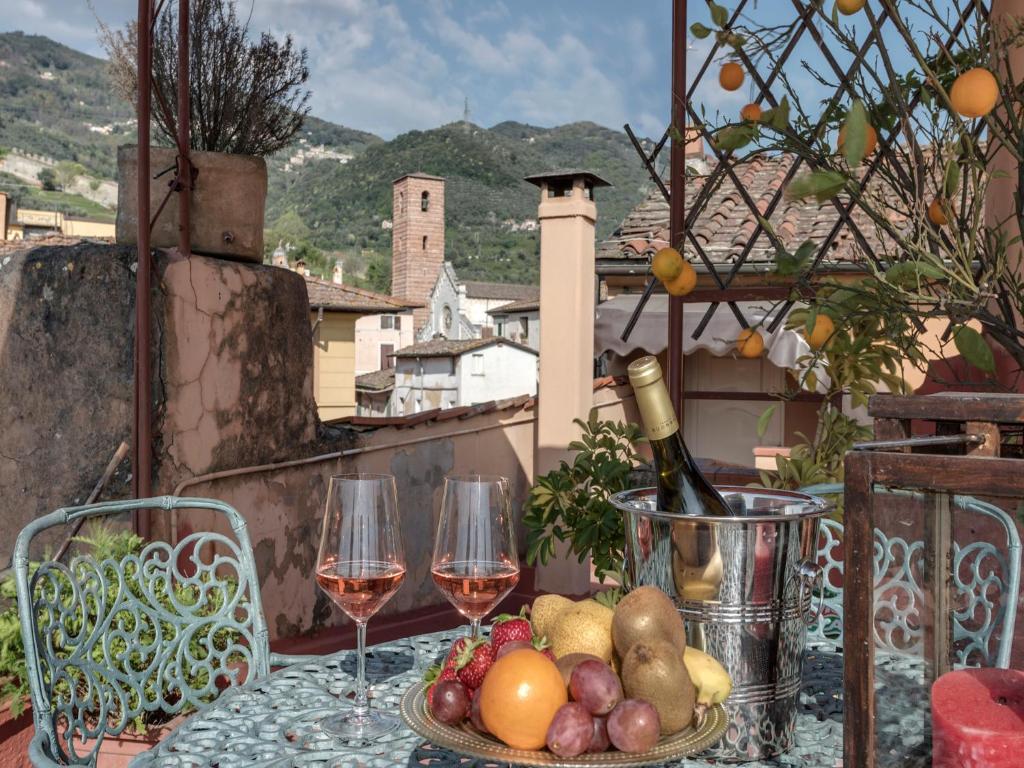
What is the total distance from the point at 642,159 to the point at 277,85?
1876mm

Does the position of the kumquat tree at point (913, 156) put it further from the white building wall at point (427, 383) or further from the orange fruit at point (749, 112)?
the white building wall at point (427, 383)

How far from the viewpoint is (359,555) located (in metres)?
1.22

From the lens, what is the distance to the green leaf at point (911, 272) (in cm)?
119

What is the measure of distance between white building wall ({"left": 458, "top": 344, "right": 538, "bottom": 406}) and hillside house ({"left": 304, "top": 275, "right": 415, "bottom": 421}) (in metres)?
9.46

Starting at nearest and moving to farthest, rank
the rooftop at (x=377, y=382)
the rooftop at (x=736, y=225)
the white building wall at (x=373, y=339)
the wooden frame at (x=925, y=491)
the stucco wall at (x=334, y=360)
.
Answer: the wooden frame at (x=925, y=491) < the rooftop at (x=736, y=225) < the stucco wall at (x=334, y=360) < the rooftop at (x=377, y=382) < the white building wall at (x=373, y=339)

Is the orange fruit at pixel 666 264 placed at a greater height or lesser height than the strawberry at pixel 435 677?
greater

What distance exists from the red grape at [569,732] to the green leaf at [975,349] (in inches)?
30.4

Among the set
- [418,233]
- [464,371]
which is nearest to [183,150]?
[464,371]

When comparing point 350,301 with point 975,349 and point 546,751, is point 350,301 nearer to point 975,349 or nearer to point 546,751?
point 975,349

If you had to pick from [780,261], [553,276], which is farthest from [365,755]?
[553,276]

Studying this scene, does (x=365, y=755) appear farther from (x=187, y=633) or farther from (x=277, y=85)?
(x=277, y=85)

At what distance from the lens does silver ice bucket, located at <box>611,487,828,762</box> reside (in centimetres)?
95

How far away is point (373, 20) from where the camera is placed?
78.6 m

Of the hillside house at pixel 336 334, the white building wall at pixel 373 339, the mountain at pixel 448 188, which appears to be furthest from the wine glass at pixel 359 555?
the mountain at pixel 448 188
